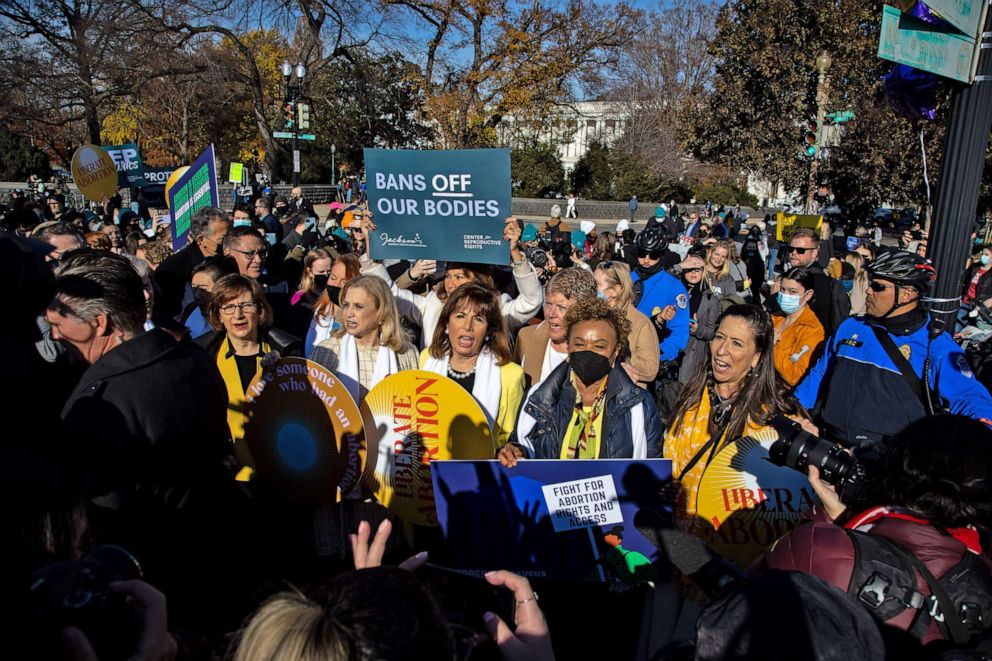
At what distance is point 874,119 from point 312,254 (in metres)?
22.1

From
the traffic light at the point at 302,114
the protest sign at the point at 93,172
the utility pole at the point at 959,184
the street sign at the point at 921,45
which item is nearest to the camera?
the street sign at the point at 921,45

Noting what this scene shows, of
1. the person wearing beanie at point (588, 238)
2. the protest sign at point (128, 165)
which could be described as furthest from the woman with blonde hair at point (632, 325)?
the protest sign at point (128, 165)

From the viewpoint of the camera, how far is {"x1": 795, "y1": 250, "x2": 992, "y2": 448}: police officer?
3.20 metres

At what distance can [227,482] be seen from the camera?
11.8 feet

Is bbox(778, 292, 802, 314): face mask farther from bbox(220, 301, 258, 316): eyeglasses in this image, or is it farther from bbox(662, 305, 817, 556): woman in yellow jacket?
bbox(220, 301, 258, 316): eyeglasses

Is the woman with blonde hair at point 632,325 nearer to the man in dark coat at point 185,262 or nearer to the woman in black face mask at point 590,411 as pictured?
the woman in black face mask at point 590,411

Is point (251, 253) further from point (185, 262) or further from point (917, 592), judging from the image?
point (917, 592)

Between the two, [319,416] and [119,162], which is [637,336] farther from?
[119,162]

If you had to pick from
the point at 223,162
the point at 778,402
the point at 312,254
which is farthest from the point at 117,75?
the point at 778,402

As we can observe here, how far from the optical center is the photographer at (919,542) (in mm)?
1545

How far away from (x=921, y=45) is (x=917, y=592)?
7.96 ft

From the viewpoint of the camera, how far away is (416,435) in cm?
328

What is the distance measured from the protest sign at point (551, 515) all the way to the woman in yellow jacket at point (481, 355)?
0.80m

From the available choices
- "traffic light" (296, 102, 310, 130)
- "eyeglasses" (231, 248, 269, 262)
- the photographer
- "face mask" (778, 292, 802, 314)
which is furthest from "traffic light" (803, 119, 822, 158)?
the photographer
